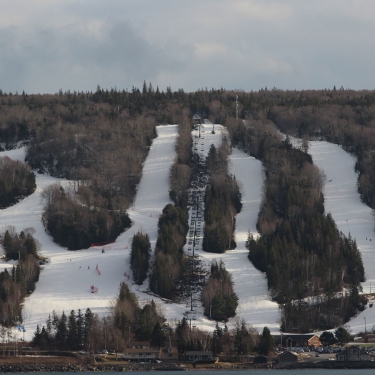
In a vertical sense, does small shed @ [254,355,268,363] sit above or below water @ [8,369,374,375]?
above

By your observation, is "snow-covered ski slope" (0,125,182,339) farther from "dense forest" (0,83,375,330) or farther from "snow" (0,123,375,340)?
"dense forest" (0,83,375,330)

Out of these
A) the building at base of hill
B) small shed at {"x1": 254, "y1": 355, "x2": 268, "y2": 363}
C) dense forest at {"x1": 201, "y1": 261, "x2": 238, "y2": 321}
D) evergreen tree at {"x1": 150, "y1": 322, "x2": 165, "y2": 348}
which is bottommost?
small shed at {"x1": 254, "y1": 355, "x2": 268, "y2": 363}

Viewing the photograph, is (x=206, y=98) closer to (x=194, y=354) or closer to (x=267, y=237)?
(x=267, y=237)

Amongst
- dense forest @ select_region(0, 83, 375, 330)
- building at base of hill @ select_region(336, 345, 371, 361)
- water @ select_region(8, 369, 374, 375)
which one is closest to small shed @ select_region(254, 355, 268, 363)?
water @ select_region(8, 369, 374, 375)

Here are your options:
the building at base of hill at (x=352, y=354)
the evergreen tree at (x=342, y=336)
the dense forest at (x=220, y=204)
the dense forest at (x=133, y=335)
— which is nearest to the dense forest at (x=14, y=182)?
the dense forest at (x=220, y=204)

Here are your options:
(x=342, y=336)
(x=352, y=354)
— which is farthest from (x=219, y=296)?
(x=352, y=354)

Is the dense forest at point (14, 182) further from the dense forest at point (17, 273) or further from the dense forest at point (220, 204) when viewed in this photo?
the dense forest at point (220, 204)
